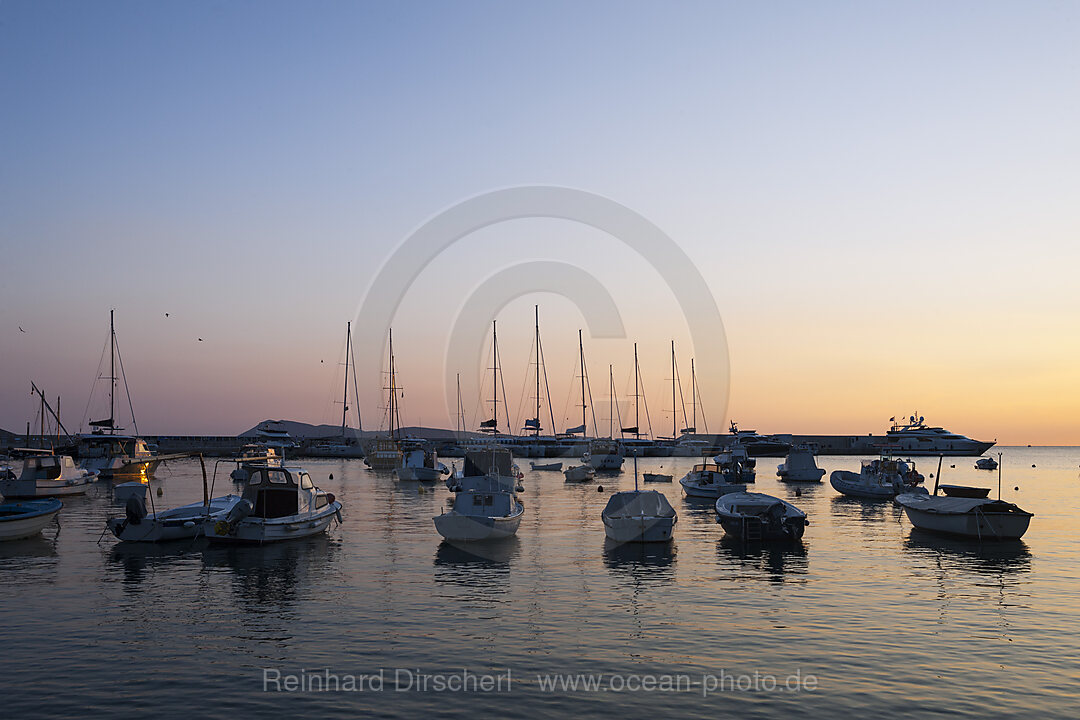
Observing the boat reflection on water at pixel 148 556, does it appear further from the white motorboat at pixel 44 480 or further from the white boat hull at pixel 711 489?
the white boat hull at pixel 711 489

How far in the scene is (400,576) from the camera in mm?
34625

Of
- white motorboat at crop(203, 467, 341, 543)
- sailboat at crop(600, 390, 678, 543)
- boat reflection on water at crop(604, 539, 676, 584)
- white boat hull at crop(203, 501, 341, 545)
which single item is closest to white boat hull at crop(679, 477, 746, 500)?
boat reflection on water at crop(604, 539, 676, 584)

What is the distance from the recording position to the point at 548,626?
84.3ft

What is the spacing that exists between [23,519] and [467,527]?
1007 inches

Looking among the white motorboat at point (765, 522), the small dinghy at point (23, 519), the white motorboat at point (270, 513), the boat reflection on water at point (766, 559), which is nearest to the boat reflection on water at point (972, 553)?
the white motorboat at point (765, 522)

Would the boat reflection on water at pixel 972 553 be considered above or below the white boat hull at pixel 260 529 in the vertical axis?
below

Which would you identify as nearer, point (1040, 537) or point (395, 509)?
point (1040, 537)

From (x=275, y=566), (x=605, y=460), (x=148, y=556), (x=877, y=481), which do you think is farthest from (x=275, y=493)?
(x=605, y=460)

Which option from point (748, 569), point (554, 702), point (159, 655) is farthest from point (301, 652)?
point (748, 569)

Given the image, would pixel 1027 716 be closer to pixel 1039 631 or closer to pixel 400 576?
pixel 1039 631

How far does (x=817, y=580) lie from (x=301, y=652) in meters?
23.0

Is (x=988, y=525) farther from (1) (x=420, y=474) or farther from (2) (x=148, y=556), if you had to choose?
(1) (x=420, y=474)

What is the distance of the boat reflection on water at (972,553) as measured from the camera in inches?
1502

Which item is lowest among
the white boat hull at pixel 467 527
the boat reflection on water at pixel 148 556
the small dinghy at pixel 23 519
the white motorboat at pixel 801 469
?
the white motorboat at pixel 801 469
